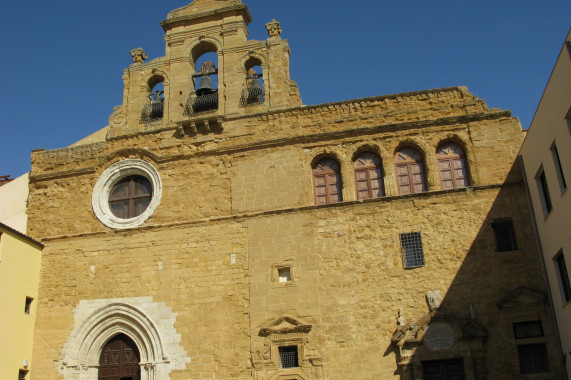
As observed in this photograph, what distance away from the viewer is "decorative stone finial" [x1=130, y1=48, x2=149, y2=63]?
59.8 ft

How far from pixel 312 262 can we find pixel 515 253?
461 centimetres

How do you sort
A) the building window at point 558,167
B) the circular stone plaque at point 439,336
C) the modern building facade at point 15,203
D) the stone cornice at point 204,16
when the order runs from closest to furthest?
the building window at point 558,167 < the circular stone plaque at point 439,336 < the modern building facade at point 15,203 < the stone cornice at point 204,16

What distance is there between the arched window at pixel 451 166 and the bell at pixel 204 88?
21.4 feet

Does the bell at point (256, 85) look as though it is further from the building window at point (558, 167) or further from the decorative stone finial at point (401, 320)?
the building window at point (558, 167)

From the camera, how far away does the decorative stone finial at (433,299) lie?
13.6 m

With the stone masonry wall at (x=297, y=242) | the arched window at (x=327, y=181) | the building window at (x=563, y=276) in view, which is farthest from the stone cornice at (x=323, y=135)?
the building window at (x=563, y=276)

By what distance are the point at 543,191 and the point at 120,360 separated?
34.9ft

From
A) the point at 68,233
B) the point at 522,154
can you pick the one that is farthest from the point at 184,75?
the point at 522,154

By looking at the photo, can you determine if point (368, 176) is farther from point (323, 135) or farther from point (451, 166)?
point (451, 166)

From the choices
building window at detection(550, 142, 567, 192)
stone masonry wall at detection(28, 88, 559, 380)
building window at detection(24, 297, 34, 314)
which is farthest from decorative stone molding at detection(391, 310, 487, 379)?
building window at detection(24, 297, 34, 314)

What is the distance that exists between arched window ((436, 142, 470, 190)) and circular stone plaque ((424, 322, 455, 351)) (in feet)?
11.1

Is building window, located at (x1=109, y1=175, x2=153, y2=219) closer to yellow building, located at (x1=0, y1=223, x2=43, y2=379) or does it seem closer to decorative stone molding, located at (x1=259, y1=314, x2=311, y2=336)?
yellow building, located at (x1=0, y1=223, x2=43, y2=379)

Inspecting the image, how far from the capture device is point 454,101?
1552 cm

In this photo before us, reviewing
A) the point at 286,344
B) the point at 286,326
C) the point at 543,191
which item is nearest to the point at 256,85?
the point at 286,326
